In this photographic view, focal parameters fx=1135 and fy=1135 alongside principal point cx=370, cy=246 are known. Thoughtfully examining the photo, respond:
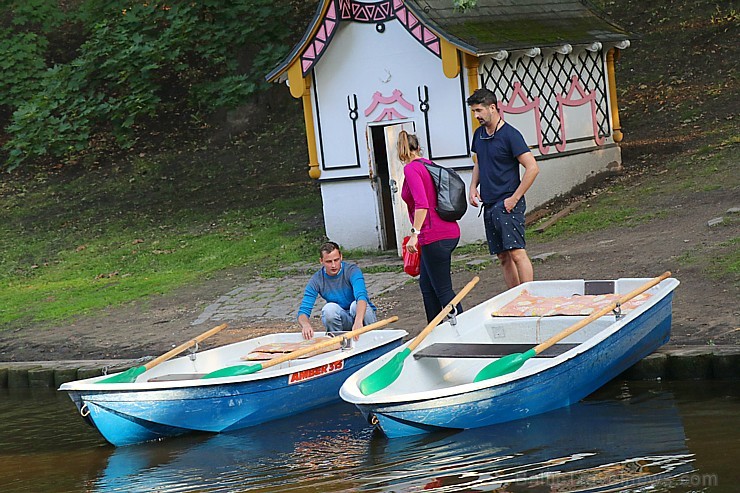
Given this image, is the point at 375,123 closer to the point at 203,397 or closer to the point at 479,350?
the point at 479,350

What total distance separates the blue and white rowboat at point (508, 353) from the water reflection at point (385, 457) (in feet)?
0.53

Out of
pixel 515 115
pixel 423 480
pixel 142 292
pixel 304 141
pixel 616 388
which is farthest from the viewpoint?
pixel 304 141

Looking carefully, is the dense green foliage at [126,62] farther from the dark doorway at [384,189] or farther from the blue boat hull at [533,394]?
the blue boat hull at [533,394]

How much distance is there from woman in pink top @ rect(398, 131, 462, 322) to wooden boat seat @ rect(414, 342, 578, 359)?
1010 millimetres

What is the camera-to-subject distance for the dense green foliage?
67.8 ft

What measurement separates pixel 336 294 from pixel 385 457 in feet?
9.16

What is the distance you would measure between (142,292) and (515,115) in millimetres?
5863

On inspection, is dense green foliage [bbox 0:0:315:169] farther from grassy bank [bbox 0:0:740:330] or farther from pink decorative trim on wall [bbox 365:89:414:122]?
pink decorative trim on wall [bbox 365:89:414:122]

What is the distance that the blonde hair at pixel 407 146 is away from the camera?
9.59 metres

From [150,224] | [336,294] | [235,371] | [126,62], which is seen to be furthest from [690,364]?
[126,62]

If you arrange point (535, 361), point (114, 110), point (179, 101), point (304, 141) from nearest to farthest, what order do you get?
point (535, 361), point (114, 110), point (304, 141), point (179, 101)

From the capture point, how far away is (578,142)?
1775cm

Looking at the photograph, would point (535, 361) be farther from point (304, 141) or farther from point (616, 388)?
point (304, 141)

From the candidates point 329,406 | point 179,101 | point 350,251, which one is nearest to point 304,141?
point 179,101
